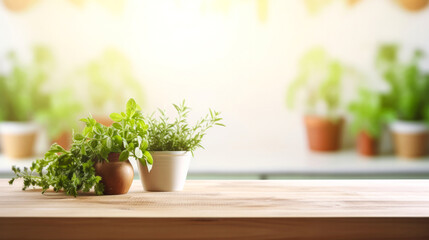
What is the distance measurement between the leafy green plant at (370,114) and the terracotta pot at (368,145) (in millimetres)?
22

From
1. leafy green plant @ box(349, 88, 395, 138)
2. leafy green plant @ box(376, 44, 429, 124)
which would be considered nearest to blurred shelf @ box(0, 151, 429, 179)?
leafy green plant @ box(349, 88, 395, 138)

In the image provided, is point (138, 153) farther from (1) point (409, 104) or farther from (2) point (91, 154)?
(1) point (409, 104)

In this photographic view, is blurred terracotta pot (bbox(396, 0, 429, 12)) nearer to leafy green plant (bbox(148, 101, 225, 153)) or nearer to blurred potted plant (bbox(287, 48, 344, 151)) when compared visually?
blurred potted plant (bbox(287, 48, 344, 151))

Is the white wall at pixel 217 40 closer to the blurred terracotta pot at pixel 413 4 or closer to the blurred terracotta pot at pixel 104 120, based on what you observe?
the blurred terracotta pot at pixel 413 4

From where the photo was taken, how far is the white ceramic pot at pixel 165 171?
1.12m

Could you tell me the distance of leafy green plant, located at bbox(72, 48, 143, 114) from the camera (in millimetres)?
3043

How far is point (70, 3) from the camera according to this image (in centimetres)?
310

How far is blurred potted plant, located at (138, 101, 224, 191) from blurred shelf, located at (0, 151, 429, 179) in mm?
1494

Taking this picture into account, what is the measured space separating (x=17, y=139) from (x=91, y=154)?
1.97 metres

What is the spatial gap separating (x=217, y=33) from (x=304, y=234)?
7.73 ft

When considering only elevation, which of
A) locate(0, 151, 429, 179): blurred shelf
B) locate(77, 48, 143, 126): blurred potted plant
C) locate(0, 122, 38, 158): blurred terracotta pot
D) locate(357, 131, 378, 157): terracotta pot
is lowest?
locate(0, 151, 429, 179): blurred shelf

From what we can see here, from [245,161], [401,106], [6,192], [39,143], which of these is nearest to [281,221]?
[6,192]

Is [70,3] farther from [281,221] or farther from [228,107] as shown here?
[281,221]

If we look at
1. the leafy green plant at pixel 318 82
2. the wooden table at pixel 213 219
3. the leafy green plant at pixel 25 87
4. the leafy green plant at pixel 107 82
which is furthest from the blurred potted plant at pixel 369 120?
the wooden table at pixel 213 219
